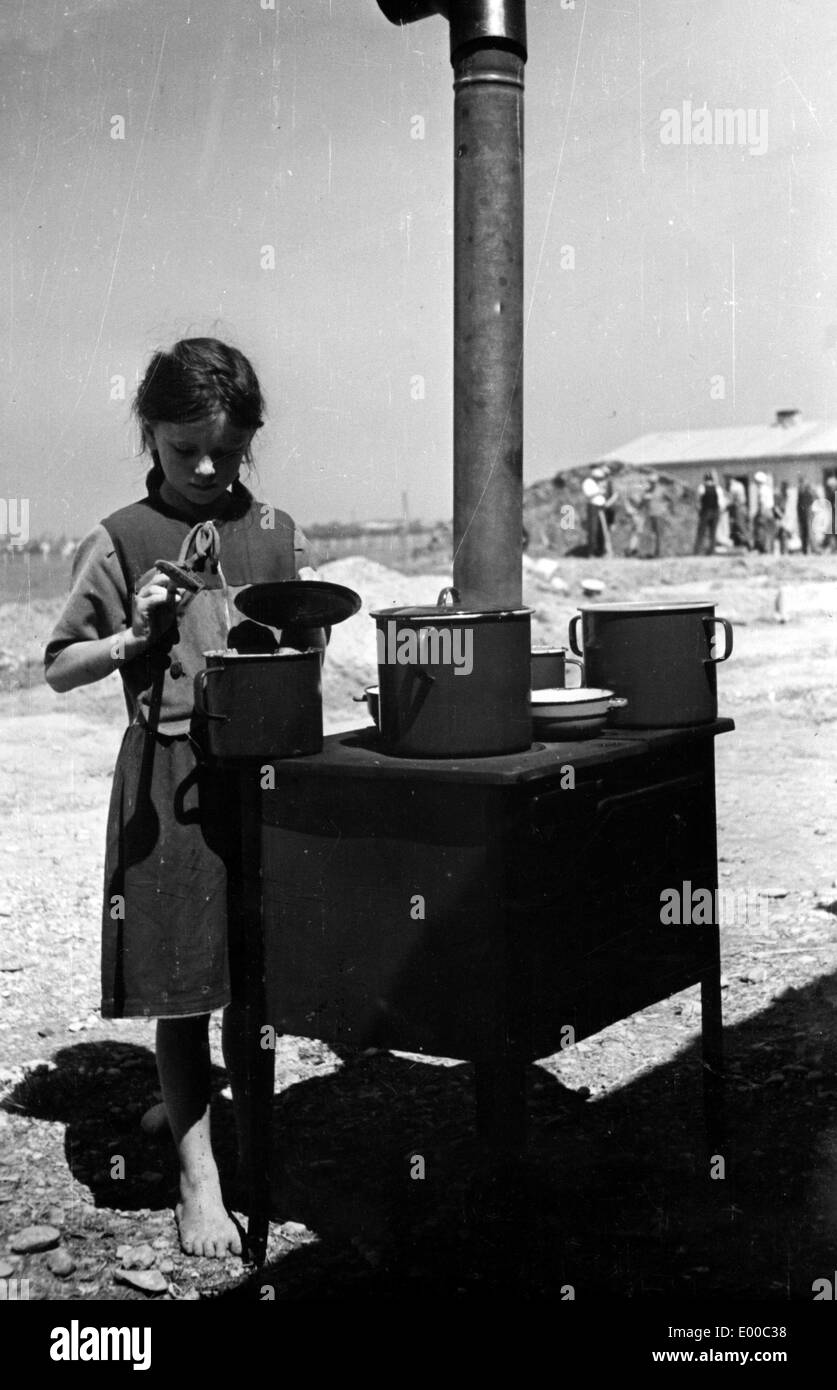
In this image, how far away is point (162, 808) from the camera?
2.97m

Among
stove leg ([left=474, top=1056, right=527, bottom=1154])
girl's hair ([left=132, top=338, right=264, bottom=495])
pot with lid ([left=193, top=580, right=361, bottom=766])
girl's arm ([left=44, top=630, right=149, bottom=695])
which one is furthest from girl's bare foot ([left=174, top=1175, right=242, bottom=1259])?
girl's hair ([left=132, top=338, right=264, bottom=495])

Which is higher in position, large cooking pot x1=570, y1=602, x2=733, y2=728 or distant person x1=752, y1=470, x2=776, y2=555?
distant person x1=752, y1=470, x2=776, y2=555

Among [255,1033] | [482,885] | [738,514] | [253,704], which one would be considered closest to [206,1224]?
[255,1033]

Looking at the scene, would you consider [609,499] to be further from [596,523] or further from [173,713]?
[173,713]

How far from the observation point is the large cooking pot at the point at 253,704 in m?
2.78

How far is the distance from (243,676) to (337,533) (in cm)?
3676

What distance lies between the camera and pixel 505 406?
3.49 meters

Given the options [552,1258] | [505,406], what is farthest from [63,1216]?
[505,406]

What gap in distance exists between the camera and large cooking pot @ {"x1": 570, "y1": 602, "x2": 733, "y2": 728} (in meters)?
3.16

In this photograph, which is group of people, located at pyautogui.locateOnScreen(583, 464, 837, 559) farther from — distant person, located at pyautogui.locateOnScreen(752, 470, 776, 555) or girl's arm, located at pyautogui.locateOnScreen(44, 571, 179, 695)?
girl's arm, located at pyautogui.locateOnScreen(44, 571, 179, 695)

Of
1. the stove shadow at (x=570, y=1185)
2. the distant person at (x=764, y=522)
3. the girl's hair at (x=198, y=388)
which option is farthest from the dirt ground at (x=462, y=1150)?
the distant person at (x=764, y=522)
